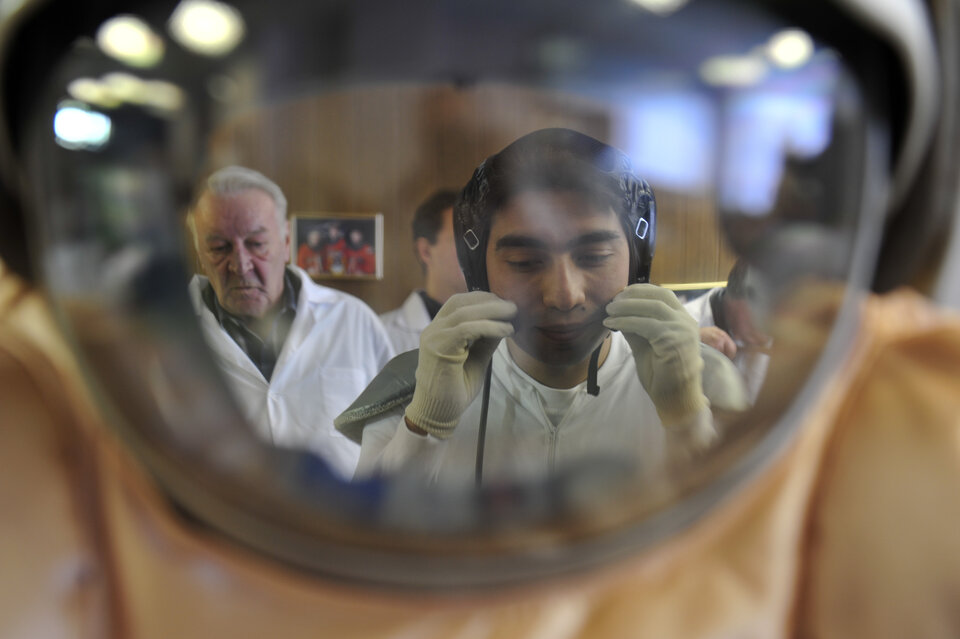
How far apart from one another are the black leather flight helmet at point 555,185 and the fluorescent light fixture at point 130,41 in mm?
140

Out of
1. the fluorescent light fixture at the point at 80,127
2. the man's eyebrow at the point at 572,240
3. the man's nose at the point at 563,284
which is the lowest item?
the man's nose at the point at 563,284

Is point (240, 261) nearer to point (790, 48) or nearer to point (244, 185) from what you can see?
point (244, 185)

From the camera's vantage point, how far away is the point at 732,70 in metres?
0.27

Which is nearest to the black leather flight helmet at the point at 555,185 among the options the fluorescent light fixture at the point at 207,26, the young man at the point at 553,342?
the young man at the point at 553,342

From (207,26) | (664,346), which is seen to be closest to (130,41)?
(207,26)

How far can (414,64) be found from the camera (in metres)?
0.26

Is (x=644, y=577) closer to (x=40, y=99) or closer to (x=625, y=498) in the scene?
(x=625, y=498)

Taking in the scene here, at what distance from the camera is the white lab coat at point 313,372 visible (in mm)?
278

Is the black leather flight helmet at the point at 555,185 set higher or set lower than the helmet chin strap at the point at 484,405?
higher

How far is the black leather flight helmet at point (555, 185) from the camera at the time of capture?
0.26 metres

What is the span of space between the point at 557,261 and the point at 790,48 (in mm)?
136

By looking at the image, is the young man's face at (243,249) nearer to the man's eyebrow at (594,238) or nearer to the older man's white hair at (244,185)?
the older man's white hair at (244,185)

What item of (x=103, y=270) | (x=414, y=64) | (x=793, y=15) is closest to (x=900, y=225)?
(x=793, y=15)

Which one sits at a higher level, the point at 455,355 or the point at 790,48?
the point at 790,48
